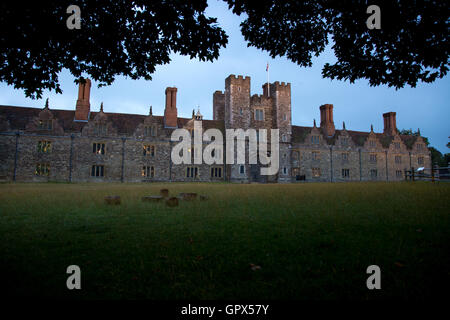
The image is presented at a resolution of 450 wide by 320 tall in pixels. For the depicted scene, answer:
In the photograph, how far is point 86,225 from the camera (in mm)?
6527

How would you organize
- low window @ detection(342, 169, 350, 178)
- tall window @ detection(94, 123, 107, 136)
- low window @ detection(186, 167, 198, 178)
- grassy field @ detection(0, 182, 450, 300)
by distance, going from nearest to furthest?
1. grassy field @ detection(0, 182, 450, 300)
2. tall window @ detection(94, 123, 107, 136)
3. low window @ detection(186, 167, 198, 178)
4. low window @ detection(342, 169, 350, 178)

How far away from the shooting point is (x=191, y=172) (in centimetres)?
3844

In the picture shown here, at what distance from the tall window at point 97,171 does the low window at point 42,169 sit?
4.98 meters

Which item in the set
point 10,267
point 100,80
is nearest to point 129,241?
point 10,267

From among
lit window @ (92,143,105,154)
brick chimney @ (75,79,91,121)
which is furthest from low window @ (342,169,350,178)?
brick chimney @ (75,79,91,121)

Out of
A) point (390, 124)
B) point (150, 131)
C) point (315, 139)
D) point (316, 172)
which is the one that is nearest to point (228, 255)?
point (150, 131)

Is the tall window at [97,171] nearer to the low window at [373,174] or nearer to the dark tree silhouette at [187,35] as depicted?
the dark tree silhouette at [187,35]

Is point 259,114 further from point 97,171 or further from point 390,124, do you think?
point 390,124

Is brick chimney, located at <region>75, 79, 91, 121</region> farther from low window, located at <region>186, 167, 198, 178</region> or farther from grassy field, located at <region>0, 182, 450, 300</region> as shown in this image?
grassy field, located at <region>0, 182, 450, 300</region>

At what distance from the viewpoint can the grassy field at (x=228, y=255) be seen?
312 cm

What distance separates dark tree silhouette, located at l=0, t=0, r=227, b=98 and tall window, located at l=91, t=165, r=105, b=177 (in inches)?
1229

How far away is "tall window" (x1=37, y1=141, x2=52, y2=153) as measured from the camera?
33.5 metres

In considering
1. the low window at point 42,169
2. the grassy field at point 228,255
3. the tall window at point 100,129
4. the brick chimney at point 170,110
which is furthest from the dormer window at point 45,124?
the grassy field at point 228,255
